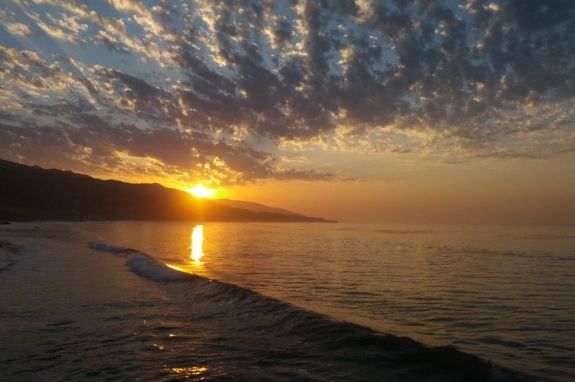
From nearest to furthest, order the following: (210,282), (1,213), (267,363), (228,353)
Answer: (267,363)
(228,353)
(210,282)
(1,213)

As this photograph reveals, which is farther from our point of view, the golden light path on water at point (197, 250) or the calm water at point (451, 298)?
the golden light path on water at point (197, 250)

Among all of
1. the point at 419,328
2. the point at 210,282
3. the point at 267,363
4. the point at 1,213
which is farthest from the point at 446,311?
the point at 1,213

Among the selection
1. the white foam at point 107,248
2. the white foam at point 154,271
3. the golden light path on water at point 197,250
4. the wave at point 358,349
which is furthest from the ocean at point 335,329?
the white foam at point 107,248

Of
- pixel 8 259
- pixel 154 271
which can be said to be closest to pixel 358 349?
pixel 154 271

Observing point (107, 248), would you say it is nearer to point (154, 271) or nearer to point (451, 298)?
point (154, 271)

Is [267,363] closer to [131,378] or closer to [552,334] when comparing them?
[131,378]

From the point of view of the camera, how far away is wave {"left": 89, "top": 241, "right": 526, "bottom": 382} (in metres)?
10.6

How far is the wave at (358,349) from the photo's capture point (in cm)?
1057

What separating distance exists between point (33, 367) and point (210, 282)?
563 inches

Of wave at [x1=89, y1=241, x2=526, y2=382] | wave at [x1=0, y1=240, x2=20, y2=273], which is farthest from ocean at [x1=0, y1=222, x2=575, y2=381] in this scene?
wave at [x1=0, y1=240, x2=20, y2=273]

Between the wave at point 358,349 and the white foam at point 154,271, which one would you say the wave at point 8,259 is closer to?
the white foam at point 154,271

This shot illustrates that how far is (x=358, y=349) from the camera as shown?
12.5 meters

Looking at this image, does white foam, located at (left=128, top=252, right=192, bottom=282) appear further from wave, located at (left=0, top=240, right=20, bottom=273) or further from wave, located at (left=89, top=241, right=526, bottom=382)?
wave, located at (left=89, top=241, right=526, bottom=382)

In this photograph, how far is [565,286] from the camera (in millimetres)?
Result: 26875
